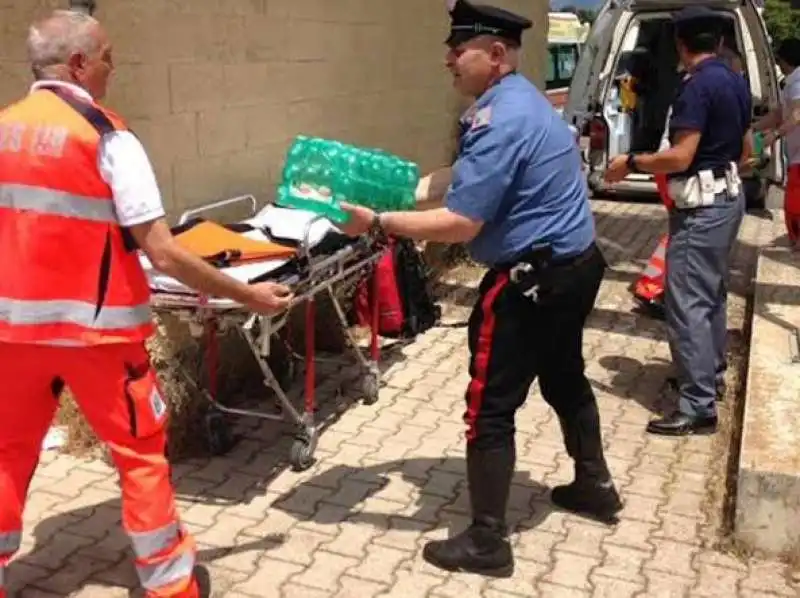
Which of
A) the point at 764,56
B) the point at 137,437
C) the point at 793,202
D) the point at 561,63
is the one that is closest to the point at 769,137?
the point at 793,202

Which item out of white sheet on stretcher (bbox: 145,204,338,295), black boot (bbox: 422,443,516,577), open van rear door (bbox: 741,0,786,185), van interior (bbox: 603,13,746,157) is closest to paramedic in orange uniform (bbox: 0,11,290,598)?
white sheet on stretcher (bbox: 145,204,338,295)

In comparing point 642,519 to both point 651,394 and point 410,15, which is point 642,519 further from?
point 410,15

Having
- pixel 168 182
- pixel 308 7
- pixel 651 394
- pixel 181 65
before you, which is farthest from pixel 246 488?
pixel 308 7

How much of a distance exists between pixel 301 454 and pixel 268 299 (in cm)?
126

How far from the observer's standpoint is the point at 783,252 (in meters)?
7.12

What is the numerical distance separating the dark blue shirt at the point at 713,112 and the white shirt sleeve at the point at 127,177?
8.39 ft

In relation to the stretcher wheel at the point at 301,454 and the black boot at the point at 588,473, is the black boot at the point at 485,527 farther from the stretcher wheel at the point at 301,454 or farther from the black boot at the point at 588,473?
the stretcher wheel at the point at 301,454

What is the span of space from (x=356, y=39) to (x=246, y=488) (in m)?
3.14

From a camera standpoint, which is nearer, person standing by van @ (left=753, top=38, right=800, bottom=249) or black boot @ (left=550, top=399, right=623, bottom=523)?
black boot @ (left=550, top=399, right=623, bottom=523)

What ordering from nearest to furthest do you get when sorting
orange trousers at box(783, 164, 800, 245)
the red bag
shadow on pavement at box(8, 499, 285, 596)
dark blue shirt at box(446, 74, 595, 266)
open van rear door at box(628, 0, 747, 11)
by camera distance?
dark blue shirt at box(446, 74, 595, 266) < shadow on pavement at box(8, 499, 285, 596) < the red bag < orange trousers at box(783, 164, 800, 245) < open van rear door at box(628, 0, 747, 11)

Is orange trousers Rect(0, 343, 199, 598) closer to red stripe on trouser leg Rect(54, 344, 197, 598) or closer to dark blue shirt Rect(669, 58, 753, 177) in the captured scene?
red stripe on trouser leg Rect(54, 344, 197, 598)

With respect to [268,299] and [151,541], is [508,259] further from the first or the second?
[151,541]

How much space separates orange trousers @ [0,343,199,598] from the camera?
111 inches

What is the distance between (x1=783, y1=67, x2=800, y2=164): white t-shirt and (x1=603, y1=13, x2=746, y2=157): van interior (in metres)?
3.72
